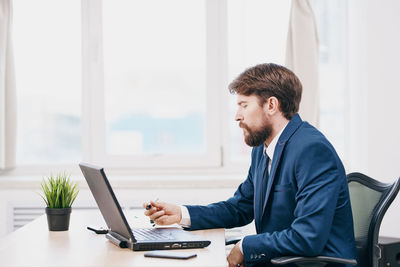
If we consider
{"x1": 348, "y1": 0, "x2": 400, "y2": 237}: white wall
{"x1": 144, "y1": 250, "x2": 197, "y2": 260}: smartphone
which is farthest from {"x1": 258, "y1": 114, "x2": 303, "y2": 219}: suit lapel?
{"x1": 348, "y1": 0, "x2": 400, "y2": 237}: white wall

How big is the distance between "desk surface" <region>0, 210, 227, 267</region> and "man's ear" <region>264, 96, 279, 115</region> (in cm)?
53

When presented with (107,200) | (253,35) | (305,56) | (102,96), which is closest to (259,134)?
(107,200)

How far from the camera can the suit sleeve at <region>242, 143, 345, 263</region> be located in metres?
1.88

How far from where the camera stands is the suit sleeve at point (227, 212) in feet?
7.32

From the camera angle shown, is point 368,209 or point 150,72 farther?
point 150,72

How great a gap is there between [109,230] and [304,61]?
2012 mm

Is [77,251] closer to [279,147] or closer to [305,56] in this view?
[279,147]

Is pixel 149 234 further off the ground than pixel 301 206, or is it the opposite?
pixel 301 206

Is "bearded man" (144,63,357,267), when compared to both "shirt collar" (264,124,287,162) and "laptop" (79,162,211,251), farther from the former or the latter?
"laptop" (79,162,211,251)

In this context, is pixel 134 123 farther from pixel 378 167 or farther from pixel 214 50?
pixel 378 167

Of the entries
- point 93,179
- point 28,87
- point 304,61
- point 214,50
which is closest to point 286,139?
point 93,179

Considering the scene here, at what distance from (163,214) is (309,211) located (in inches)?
24.5

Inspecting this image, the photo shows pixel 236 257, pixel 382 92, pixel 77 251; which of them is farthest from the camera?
pixel 382 92

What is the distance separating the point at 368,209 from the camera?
2225mm
